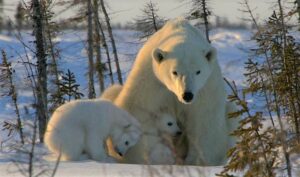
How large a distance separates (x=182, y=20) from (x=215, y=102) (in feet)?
4.14

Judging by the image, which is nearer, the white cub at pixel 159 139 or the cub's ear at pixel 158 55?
the cub's ear at pixel 158 55

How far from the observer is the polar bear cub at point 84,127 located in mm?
8133

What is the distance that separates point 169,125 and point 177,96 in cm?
43

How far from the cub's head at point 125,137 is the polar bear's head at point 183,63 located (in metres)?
0.72

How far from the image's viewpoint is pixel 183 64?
8.19 m

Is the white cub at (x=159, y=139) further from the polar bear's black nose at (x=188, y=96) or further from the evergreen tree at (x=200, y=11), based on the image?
the evergreen tree at (x=200, y=11)

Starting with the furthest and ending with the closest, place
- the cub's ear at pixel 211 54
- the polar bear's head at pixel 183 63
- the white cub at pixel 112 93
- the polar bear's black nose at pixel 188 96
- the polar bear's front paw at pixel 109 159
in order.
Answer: the white cub at pixel 112 93
the cub's ear at pixel 211 54
the polar bear's front paw at pixel 109 159
the polar bear's head at pixel 183 63
the polar bear's black nose at pixel 188 96

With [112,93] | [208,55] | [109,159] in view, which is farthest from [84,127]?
[112,93]

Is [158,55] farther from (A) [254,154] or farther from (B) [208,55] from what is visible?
(A) [254,154]

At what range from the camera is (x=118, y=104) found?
9258mm

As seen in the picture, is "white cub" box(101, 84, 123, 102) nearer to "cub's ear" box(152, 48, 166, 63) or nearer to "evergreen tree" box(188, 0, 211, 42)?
"cub's ear" box(152, 48, 166, 63)

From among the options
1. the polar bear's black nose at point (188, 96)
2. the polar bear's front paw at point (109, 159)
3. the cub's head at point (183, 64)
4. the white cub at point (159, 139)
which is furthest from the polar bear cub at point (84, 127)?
the polar bear's black nose at point (188, 96)

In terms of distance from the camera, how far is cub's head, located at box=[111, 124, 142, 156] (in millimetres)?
8641

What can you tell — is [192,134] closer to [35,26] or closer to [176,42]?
[176,42]
